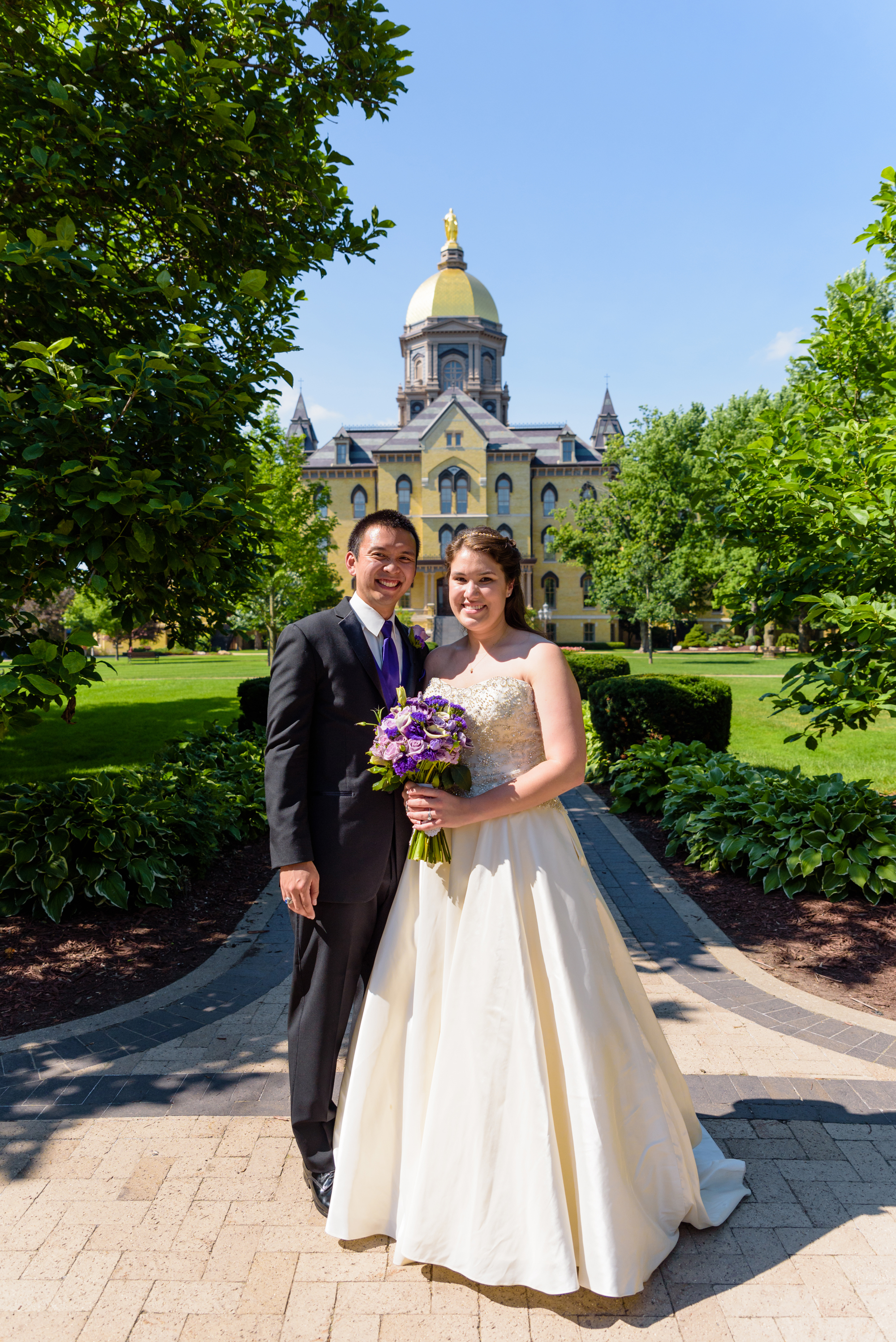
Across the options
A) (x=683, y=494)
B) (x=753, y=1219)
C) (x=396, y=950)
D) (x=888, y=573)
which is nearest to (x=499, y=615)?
(x=396, y=950)

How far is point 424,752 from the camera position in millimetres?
2535

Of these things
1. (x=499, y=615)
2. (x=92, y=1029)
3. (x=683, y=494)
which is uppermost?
(x=683, y=494)

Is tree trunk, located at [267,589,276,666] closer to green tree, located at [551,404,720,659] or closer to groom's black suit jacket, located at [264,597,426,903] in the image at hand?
green tree, located at [551,404,720,659]

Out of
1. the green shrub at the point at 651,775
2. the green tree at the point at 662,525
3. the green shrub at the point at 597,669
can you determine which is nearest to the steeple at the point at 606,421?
the green tree at the point at 662,525

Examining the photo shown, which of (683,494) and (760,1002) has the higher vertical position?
(683,494)

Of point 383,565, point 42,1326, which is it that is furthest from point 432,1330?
point 383,565

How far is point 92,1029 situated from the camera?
4.19 metres

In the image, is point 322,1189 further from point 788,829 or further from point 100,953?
point 788,829

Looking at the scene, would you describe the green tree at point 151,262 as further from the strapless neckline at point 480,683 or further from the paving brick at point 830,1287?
the paving brick at point 830,1287

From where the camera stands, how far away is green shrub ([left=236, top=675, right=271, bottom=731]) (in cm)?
1185

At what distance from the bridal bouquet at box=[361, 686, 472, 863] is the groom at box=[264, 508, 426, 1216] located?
141mm

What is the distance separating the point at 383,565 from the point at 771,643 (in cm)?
3894

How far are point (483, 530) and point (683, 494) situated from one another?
115 feet

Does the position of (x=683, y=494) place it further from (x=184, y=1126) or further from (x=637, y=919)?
(x=184, y=1126)
